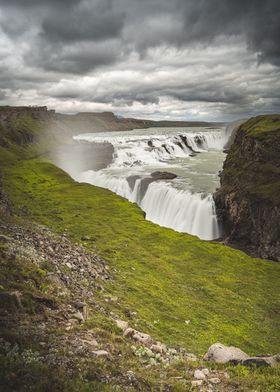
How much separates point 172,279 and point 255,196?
25217 mm

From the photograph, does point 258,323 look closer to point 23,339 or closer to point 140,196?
point 23,339

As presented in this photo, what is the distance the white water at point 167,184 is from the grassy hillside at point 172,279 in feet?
29.7

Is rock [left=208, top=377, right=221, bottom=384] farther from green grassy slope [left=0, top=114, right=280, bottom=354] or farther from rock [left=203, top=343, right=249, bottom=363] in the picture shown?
green grassy slope [left=0, top=114, right=280, bottom=354]

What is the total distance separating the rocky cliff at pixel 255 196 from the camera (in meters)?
41.9

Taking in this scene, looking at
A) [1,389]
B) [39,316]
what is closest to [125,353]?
[39,316]

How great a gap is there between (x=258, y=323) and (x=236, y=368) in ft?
36.5

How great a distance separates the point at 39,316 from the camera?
11.9 m

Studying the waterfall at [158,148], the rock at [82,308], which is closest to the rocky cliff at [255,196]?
the rock at [82,308]

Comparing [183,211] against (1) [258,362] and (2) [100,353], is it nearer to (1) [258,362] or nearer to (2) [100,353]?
(1) [258,362]

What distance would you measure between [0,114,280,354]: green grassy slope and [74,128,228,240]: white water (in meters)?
9.31

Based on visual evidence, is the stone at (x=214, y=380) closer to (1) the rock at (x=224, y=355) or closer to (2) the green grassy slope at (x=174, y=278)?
(1) the rock at (x=224, y=355)

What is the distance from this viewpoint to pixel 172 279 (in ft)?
85.1

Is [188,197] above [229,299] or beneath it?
above

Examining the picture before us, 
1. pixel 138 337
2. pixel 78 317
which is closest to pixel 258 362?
pixel 138 337
